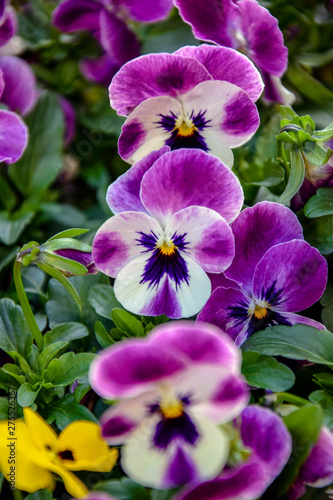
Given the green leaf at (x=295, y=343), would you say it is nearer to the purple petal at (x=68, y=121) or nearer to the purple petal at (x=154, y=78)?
the purple petal at (x=154, y=78)

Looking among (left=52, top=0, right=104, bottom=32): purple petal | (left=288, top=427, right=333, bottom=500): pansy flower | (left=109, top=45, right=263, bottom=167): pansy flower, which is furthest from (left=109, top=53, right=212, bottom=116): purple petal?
(left=52, top=0, right=104, bottom=32): purple petal

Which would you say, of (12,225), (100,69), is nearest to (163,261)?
(12,225)

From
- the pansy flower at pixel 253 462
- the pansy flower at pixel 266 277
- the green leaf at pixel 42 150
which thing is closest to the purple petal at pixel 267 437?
the pansy flower at pixel 253 462

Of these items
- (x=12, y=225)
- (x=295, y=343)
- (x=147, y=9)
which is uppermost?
(x=147, y=9)

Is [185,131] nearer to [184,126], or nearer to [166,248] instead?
[184,126]

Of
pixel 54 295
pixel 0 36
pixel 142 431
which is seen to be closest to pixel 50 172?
pixel 0 36

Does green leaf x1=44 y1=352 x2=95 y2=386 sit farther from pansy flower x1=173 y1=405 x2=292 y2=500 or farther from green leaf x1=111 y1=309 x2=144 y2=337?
pansy flower x1=173 y1=405 x2=292 y2=500
